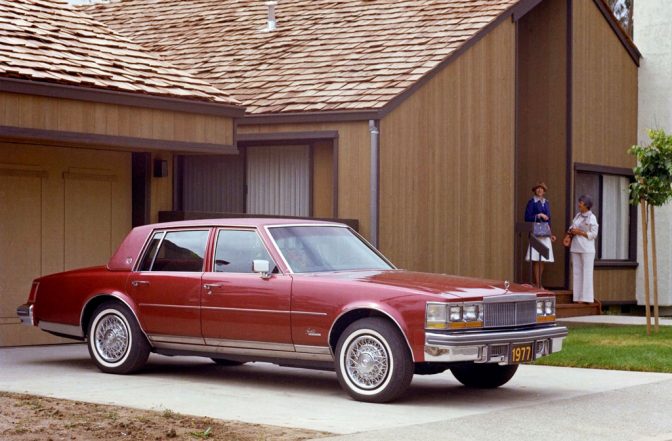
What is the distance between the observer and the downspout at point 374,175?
1767 cm

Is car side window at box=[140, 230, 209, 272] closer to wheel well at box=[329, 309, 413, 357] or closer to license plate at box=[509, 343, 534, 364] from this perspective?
wheel well at box=[329, 309, 413, 357]

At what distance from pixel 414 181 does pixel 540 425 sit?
9227 millimetres

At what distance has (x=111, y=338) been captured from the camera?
40.7 ft

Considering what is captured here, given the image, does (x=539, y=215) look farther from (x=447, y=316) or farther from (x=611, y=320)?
(x=447, y=316)

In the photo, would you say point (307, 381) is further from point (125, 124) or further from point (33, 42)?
point (33, 42)

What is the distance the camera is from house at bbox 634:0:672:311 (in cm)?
2367

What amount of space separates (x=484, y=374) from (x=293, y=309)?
6.49ft

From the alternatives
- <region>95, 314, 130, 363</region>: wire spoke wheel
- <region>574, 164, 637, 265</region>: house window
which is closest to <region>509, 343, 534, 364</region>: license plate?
<region>95, 314, 130, 363</region>: wire spoke wheel

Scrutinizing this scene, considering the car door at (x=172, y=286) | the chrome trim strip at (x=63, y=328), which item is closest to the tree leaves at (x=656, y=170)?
the car door at (x=172, y=286)

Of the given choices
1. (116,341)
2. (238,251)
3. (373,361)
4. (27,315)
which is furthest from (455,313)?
(27,315)

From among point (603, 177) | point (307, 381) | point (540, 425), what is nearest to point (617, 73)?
point (603, 177)

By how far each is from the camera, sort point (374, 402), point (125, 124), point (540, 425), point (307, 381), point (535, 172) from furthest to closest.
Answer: point (535, 172) < point (125, 124) < point (307, 381) < point (374, 402) < point (540, 425)

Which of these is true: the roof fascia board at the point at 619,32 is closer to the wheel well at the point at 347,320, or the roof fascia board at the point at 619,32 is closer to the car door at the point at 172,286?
the car door at the point at 172,286

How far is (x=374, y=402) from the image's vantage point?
10570 millimetres
